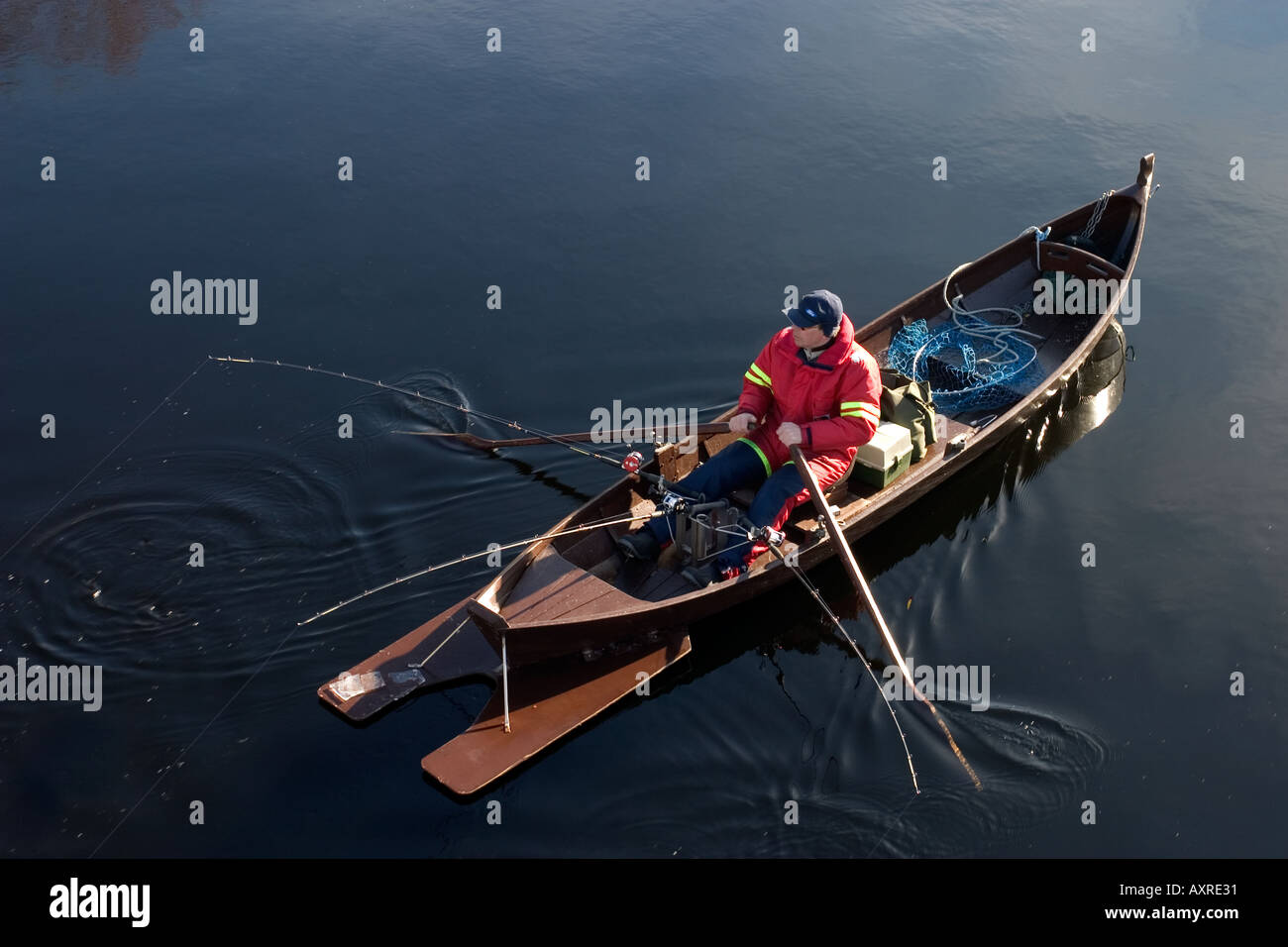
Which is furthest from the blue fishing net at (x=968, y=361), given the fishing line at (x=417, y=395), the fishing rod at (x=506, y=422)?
the fishing line at (x=417, y=395)

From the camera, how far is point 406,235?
17797 millimetres

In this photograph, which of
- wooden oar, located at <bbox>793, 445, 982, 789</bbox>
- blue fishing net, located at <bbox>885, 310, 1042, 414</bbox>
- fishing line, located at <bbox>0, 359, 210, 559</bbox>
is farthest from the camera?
blue fishing net, located at <bbox>885, 310, 1042, 414</bbox>

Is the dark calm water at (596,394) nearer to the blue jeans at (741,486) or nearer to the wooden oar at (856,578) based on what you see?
the wooden oar at (856,578)

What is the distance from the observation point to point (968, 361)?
13.8 metres

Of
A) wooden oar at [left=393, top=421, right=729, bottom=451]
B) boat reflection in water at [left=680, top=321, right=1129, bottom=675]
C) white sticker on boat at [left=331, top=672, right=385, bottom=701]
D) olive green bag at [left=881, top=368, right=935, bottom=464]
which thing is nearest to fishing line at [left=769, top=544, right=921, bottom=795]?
boat reflection in water at [left=680, top=321, right=1129, bottom=675]

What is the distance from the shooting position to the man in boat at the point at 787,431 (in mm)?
10820

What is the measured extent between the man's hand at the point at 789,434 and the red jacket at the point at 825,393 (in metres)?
0.18

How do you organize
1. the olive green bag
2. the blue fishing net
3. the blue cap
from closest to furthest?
the blue cap
the olive green bag
the blue fishing net

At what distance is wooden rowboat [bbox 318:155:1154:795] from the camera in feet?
32.0

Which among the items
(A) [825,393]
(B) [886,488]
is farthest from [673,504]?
(B) [886,488]

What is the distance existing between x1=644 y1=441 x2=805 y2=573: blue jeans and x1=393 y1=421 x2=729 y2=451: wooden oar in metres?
0.41

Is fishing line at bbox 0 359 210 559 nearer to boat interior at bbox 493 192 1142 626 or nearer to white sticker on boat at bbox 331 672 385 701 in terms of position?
white sticker on boat at bbox 331 672 385 701
